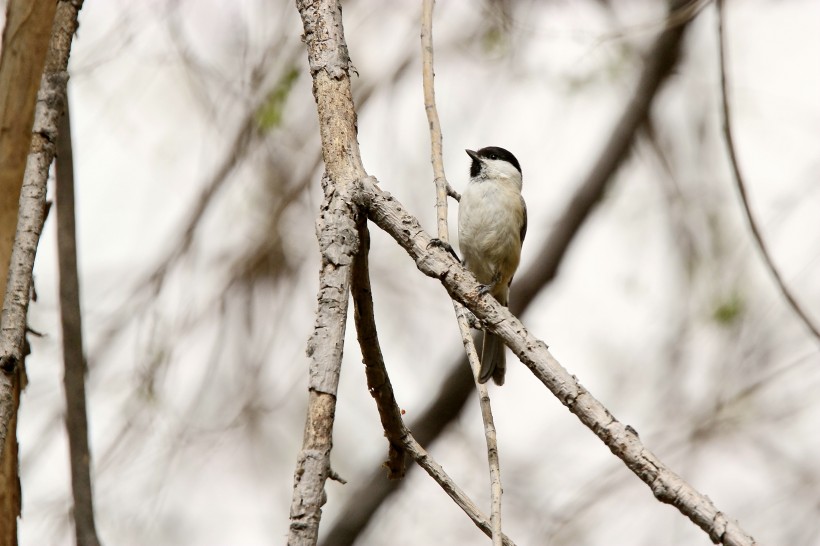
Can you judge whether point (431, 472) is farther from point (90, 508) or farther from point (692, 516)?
point (90, 508)

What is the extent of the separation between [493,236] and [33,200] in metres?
2.71

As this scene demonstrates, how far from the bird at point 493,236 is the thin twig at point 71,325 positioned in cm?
191

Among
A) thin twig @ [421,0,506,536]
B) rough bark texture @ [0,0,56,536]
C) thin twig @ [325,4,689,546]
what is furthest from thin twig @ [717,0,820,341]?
rough bark texture @ [0,0,56,536]

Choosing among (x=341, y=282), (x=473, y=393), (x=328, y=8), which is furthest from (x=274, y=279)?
(x=341, y=282)

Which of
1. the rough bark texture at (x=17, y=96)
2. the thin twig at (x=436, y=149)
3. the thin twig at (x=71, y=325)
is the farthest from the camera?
the thin twig at (x=71, y=325)

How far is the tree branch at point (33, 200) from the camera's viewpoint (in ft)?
6.26

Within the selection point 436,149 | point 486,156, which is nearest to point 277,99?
point 486,156

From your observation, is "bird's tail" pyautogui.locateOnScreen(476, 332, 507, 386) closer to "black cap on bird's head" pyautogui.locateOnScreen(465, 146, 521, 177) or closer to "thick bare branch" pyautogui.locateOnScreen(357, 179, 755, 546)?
"black cap on bird's head" pyautogui.locateOnScreen(465, 146, 521, 177)

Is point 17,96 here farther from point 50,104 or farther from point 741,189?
point 741,189

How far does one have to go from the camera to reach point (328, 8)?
7.26ft

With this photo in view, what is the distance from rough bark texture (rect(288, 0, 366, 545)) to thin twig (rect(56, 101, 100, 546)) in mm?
1486

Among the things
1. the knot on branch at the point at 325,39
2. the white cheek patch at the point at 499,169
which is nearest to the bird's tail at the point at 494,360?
the white cheek patch at the point at 499,169

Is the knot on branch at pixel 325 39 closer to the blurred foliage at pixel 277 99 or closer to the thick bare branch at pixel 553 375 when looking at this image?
the thick bare branch at pixel 553 375

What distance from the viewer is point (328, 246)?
1.71 metres
